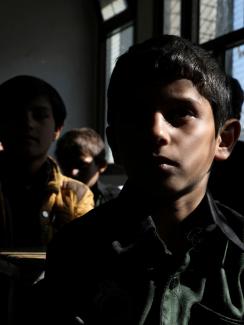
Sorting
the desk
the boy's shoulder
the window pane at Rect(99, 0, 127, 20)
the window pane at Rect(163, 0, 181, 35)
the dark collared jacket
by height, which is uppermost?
the boy's shoulder

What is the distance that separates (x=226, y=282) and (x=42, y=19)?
4.16 m

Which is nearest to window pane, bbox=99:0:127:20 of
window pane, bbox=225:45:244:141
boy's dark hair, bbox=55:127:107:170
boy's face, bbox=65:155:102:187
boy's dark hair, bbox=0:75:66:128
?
window pane, bbox=225:45:244:141

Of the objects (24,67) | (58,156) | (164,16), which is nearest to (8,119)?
(58,156)

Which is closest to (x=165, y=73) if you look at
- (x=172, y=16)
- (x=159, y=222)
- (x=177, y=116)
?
(x=177, y=116)

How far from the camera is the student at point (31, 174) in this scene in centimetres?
125

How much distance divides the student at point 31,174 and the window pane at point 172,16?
218cm

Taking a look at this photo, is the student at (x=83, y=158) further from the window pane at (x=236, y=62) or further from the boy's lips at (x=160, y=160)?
the boy's lips at (x=160, y=160)

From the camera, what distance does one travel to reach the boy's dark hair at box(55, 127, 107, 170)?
224 centimetres

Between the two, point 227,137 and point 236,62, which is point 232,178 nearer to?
point 227,137

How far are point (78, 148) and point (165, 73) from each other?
1510mm

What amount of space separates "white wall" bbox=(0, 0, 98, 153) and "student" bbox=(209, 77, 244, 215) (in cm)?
345

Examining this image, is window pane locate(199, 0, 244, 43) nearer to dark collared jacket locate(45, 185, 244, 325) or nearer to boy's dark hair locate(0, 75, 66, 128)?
boy's dark hair locate(0, 75, 66, 128)

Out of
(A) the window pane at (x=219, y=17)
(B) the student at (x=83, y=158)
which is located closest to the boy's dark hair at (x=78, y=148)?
(B) the student at (x=83, y=158)

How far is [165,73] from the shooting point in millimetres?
750
